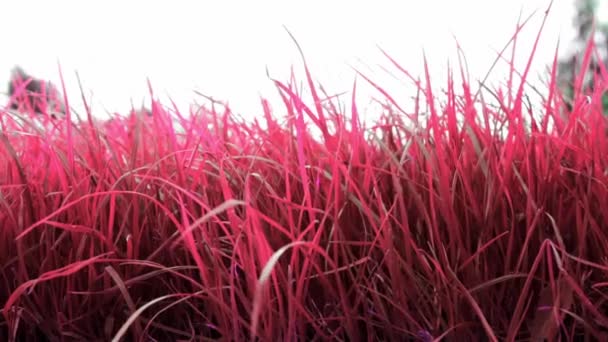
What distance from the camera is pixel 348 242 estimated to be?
21.8 inches

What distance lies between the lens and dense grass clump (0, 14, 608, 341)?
21.7 inches

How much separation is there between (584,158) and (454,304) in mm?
205

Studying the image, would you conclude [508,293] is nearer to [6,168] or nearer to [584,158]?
[584,158]

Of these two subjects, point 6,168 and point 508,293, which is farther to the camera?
point 6,168

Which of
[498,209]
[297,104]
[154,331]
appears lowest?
[154,331]

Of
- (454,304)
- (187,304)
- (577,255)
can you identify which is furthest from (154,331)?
(577,255)

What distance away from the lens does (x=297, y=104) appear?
58 centimetres

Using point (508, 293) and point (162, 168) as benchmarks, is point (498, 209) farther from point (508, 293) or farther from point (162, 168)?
point (162, 168)

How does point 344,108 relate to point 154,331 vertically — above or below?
above

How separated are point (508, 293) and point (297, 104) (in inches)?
10.3

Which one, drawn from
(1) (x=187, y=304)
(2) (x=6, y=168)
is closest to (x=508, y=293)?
(1) (x=187, y=304)

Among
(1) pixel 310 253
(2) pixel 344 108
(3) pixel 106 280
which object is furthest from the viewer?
(2) pixel 344 108

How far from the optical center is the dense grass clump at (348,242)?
0.55 meters

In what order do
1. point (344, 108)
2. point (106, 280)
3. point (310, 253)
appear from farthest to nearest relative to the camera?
point (344, 108) → point (106, 280) → point (310, 253)
